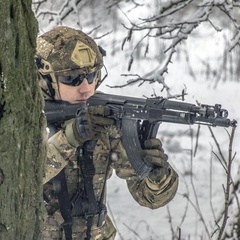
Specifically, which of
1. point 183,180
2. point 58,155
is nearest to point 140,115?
point 58,155

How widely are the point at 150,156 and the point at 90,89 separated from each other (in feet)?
1.34

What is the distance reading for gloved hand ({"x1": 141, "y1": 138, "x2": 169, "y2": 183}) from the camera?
2.48 metres

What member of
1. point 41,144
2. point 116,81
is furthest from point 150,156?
point 116,81

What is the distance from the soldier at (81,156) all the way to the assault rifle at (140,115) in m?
0.04

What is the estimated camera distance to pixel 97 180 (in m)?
2.63

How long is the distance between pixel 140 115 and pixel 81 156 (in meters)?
0.30

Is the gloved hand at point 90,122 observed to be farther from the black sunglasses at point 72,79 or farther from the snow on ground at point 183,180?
the snow on ground at point 183,180

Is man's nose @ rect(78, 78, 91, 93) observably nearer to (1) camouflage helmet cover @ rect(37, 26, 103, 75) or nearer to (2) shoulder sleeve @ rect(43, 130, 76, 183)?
(1) camouflage helmet cover @ rect(37, 26, 103, 75)

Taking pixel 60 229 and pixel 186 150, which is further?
pixel 186 150

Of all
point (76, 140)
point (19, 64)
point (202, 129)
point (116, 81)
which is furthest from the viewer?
point (116, 81)

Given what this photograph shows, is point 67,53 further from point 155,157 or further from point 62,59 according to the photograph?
point 155,157

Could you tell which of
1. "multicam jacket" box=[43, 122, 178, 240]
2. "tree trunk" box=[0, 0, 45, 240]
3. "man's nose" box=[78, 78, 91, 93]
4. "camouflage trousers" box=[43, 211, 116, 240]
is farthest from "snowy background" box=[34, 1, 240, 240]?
"tree trunk" box=[0, 0, 45, 240]

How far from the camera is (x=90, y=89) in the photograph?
8.64 feet

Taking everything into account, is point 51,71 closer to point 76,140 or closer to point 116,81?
point 76,140
